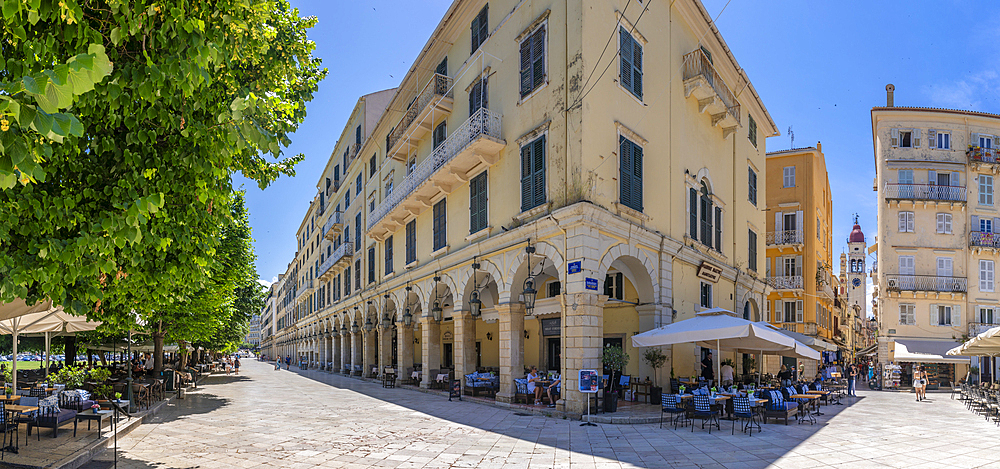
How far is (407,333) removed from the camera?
27266mm

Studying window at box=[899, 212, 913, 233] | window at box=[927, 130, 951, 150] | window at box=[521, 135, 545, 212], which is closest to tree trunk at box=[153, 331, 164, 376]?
window at box=[521, 135, 545, 212]

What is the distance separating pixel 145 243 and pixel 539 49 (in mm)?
12726

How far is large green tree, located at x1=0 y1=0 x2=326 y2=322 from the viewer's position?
5395 mm

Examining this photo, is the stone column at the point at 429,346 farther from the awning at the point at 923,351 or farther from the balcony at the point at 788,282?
the awning at the point at 923,351

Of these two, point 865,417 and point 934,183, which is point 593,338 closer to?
point 865,417

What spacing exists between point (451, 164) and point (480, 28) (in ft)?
16.3

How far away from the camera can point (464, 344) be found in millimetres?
20875

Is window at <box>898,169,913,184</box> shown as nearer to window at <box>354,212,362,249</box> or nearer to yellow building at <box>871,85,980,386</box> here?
yellow building at <box>871,85,980,386</box>

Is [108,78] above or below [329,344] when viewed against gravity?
above

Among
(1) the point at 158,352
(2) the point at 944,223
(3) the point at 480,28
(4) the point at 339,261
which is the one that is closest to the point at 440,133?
(3) the point at 480,28

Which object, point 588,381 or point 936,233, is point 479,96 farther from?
point 936,233

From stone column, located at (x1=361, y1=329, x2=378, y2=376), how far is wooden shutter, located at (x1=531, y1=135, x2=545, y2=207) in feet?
64.9

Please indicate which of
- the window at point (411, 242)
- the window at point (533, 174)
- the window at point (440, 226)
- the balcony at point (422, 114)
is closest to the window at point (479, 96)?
the balcony at point (422, 114)

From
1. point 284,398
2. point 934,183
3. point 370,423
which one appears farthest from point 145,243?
point 934,183
